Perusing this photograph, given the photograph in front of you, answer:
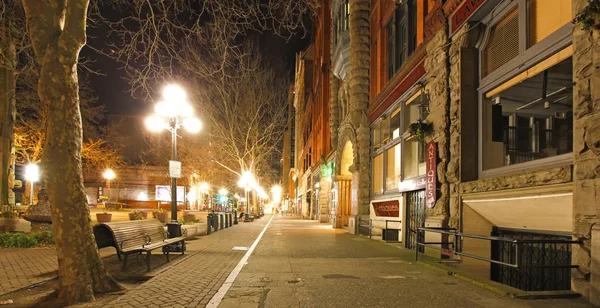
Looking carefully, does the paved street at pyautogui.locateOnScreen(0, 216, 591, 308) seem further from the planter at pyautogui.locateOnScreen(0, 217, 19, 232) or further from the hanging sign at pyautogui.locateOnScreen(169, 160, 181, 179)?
the planter at pyautogui.locateOnScreen(0, 217, 19, 232)

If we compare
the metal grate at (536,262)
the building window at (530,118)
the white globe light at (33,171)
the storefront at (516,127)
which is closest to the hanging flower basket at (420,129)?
the storefront at (516,127)

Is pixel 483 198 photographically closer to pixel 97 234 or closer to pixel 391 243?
pixel 391 243

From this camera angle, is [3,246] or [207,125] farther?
[207,125]

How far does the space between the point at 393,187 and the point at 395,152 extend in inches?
54.1

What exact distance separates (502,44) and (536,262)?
4.73 m

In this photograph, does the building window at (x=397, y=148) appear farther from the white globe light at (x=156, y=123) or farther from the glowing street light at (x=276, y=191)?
the glowing street light at (x=276, y=191)

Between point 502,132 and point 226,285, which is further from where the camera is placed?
point 502,132

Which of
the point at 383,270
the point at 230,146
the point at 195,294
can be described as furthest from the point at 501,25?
Answer: the point at 230,146

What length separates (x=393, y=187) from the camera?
16.4 metres

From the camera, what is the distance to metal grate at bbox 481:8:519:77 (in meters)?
8.91

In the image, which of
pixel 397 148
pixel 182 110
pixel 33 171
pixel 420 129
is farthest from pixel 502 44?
pixel 33 171

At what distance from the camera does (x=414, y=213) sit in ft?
44.4

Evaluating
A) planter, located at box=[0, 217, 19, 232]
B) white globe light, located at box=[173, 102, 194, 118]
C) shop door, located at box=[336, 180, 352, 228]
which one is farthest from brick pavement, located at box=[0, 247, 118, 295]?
shop door, located at box=[336, 180, 352, 228]

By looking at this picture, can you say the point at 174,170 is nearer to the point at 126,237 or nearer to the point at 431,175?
the point at 126,237
